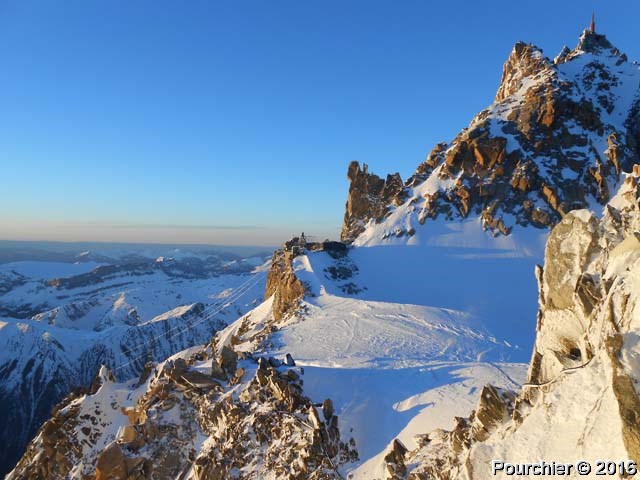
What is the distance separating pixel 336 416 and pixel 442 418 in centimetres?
461

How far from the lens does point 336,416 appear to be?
17359 mm

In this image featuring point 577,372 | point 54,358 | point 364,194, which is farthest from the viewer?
point 54,358

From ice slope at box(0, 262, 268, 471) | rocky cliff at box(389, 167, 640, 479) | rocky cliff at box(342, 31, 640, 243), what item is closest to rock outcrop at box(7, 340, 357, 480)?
rocky cliff at box(389, 167, 640, 479)

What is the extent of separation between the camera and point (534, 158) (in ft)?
160

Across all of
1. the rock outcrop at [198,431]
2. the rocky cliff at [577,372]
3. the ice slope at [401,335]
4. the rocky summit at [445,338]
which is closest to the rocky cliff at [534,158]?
the rocky summit at [445,338]

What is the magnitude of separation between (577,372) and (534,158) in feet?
158

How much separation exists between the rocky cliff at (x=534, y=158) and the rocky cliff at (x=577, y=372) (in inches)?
1497

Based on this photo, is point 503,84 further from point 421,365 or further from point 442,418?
point 442,418

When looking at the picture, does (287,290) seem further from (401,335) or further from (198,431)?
(198,431)

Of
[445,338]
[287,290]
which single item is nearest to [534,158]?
[445,338]

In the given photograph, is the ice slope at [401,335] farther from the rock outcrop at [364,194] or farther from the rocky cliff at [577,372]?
the rock outcrop at [364,194]

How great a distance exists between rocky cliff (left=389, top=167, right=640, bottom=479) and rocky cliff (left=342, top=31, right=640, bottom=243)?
3802 cm

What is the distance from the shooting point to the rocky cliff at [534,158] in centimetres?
4581

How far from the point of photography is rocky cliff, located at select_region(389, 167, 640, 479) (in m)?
6.57
